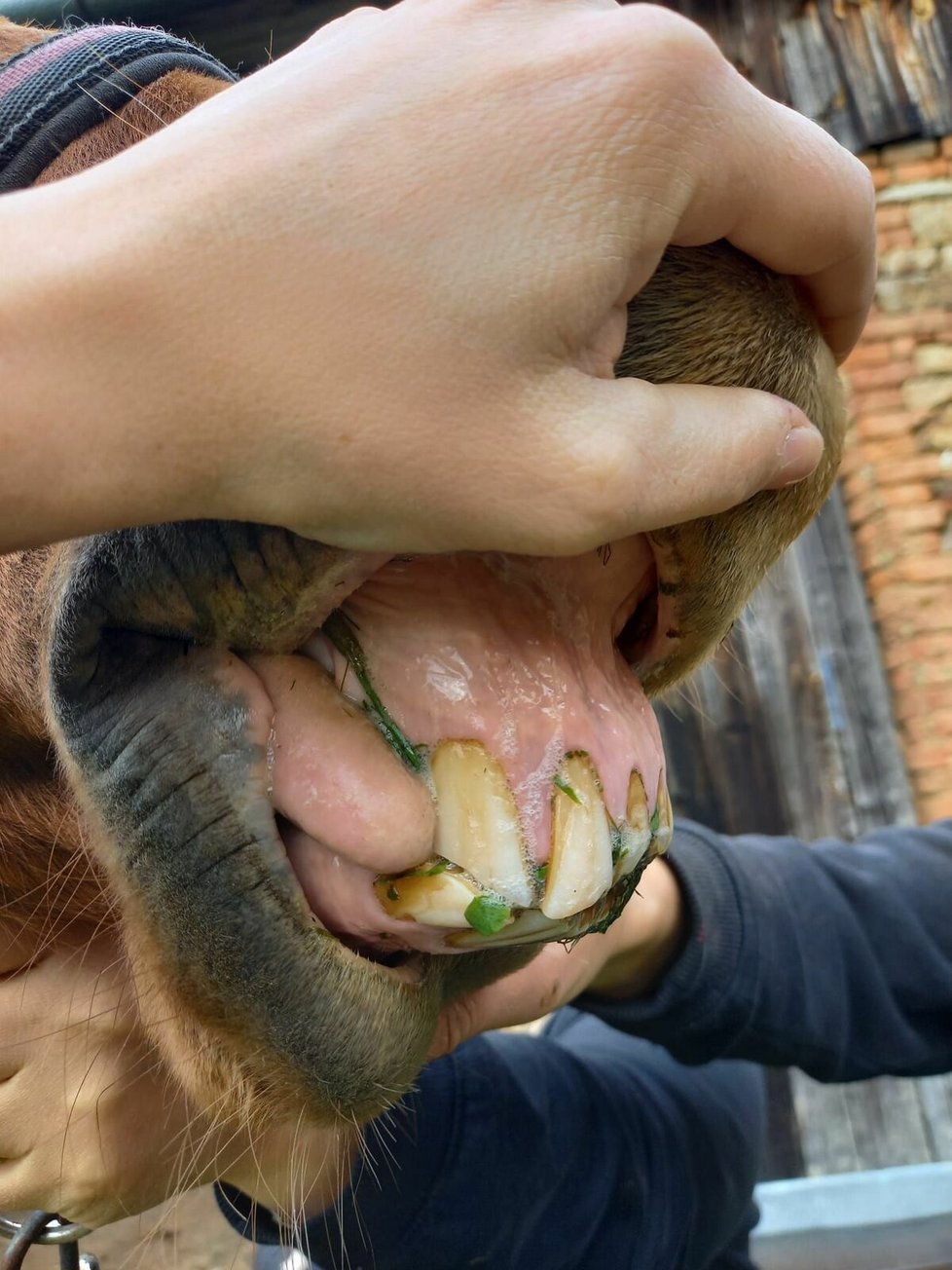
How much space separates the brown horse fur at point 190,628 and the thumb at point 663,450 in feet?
0.20

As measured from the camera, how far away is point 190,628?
2.11 ft

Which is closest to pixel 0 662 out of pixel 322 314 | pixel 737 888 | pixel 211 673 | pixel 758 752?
pixel 211 673

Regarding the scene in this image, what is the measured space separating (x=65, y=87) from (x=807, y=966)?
1.31 metres

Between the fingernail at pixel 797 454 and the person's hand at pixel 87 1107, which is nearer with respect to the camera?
the fingernail at pixel 797 454

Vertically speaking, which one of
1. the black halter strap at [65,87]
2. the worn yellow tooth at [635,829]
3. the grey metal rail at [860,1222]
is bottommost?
the grey metal rail at [860,1222]

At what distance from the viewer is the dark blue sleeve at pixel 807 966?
139 centimetres

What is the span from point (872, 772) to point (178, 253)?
2.97 meters

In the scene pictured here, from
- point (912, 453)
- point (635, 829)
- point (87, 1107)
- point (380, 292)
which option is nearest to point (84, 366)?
point (380, 292)

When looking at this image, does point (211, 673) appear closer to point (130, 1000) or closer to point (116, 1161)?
point (130, 1000)

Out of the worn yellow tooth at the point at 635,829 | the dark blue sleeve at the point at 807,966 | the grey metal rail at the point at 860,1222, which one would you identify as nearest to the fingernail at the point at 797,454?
the worn yellow tooth at the point at 635,829

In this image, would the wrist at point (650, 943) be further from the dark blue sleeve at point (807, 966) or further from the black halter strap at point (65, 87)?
the black halter strap at point (65, 87)

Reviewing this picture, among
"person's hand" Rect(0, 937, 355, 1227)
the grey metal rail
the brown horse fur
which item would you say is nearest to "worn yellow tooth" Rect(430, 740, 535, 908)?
the brown horse fur

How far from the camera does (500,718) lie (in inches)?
27.1

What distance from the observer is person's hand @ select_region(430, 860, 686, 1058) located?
3.53ft
